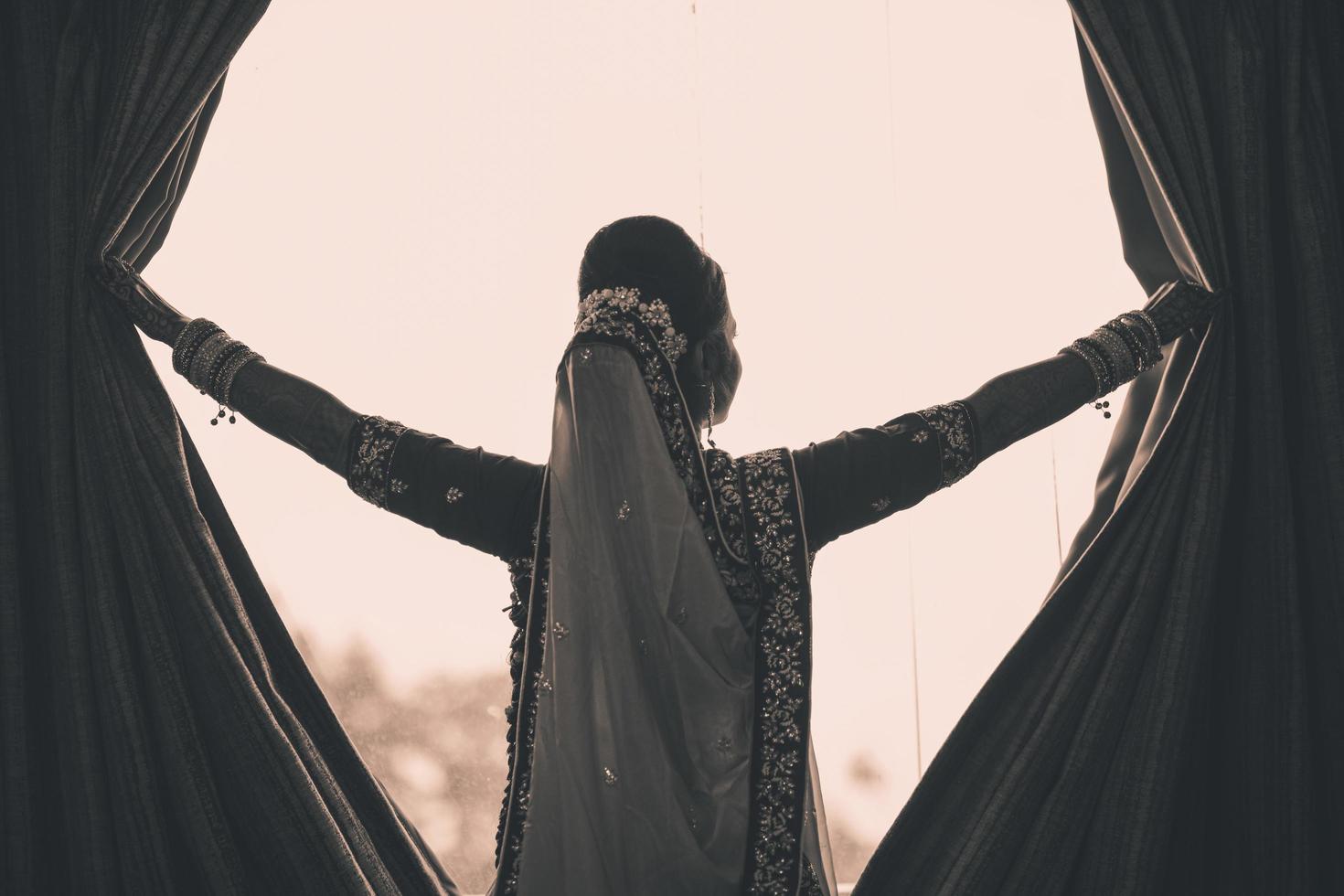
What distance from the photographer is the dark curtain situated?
5.01 ft

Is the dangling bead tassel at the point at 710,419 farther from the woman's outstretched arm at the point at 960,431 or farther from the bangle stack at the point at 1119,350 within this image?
the bangle stack at the point at 1119,350

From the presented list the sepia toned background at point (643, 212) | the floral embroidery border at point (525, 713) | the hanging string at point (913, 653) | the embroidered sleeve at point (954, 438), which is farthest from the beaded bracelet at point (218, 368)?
the hanging string at point (913, 653)

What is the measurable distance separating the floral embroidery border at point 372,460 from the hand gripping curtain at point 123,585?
241 mm

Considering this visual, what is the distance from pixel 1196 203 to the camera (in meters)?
1.70

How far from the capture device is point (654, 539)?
140 centimetres

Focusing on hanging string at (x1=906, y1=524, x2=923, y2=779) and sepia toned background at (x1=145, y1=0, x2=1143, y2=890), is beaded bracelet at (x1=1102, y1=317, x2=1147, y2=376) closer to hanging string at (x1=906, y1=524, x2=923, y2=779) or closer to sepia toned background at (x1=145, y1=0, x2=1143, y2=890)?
sepia toned background at (x1=145, y1=0, x2=1143, y2=890)

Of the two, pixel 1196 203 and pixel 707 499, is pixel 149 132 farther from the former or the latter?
pixel 1196 203

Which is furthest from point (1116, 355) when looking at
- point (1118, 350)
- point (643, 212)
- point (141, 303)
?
point (141, 303)

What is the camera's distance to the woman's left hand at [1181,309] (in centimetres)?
166

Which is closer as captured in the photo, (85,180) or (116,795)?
(116,795)

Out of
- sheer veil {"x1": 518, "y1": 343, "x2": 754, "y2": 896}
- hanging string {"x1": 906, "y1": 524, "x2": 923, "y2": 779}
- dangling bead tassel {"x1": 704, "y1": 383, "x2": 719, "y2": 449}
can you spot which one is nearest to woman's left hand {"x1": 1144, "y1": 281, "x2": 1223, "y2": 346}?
hanging string {"x1": 906, "y1": 524, "x2": 923, "y2": 779}

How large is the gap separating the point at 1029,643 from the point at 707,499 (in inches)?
20.0

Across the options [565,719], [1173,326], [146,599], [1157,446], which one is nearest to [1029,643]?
[1157,446]

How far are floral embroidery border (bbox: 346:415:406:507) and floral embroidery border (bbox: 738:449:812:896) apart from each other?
46 centimetres
